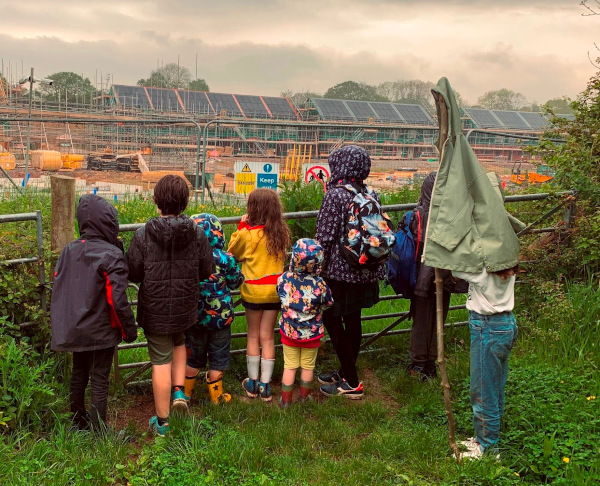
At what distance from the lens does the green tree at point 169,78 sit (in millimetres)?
87125

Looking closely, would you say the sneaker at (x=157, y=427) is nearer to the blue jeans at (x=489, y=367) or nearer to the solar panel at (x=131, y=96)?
the blue jeans at (x=489, y=367)

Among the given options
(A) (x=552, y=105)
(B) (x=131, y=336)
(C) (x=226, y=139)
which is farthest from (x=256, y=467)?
(C) (x=226, y=139)

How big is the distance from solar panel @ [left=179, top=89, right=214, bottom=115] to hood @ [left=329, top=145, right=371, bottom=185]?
44.5m

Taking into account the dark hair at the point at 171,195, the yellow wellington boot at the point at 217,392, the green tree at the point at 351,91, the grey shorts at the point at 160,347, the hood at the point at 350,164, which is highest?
the green tree at the point at 351,91

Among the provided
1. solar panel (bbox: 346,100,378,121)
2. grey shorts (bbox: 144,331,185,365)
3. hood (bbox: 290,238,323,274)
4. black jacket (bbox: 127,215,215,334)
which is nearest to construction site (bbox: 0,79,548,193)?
hood (bbox: 290,238,323,274)

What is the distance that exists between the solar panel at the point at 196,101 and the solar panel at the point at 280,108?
5.91 metres

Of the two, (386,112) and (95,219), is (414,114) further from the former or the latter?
(95,219)

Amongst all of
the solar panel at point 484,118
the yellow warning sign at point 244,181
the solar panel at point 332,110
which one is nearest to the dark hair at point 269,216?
the yellow warning sign at point 244,181

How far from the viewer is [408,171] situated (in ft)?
53.3

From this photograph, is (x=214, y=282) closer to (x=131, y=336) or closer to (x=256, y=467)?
(x=131, y=336)

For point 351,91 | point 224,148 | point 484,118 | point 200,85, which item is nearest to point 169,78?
point 200,85

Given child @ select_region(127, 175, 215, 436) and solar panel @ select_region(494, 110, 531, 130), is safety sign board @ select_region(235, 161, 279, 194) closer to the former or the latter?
child @ select_region(127, 175, 215, 436)

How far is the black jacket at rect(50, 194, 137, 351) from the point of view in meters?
3.73

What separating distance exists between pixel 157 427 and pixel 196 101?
48.1 m
